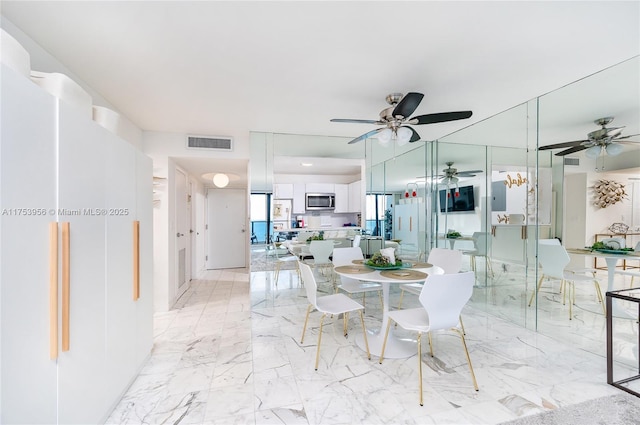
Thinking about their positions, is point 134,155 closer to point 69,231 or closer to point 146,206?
point 146,206

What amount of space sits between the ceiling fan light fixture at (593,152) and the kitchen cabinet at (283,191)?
12.0ft

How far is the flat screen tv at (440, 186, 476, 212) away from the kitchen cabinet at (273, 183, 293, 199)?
8.26ft

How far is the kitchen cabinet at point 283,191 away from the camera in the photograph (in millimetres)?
4215

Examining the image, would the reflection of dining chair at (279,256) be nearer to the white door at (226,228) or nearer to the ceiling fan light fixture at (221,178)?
the ceiling fan light fixture at (221,178)

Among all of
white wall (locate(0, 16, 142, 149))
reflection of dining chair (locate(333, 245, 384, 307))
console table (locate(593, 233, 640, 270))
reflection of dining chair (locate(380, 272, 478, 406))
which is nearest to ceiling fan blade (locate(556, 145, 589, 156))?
console table (locate(593, 233, 640, 270))

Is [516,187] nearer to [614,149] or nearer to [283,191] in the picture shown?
[614,149]

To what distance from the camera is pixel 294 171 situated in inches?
177

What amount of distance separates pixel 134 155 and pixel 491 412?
319 cm

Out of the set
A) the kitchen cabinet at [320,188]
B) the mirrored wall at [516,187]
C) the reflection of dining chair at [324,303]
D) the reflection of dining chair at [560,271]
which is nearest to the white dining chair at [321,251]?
the mirrored wall at [516,187]

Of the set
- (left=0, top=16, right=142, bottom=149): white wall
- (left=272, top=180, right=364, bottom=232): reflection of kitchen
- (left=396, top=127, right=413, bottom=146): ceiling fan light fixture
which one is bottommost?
(left=272, top=180, right=364, bottom=232): reflection of kitchen

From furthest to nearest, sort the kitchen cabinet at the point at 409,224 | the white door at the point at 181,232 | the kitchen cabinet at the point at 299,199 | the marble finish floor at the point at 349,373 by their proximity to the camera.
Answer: the kitchen cabinet at the point at 409,224
the kitchen cabinet at the point at 299,199
the white door at the point at 181,232
the marble finish floor at the point at 349,373

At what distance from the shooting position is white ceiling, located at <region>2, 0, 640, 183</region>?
1629 millimetres

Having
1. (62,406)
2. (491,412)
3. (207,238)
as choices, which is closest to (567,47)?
(491,412)

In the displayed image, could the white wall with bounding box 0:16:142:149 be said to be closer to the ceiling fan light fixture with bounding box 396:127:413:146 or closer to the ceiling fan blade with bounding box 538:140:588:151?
the ceiling fan light fixture with bounding box 396:127:413:146
